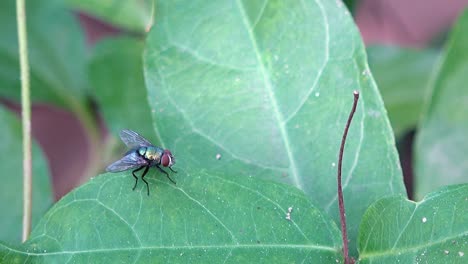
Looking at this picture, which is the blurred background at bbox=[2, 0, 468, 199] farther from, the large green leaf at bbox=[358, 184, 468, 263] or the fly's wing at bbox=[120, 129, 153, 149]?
the large green leaf at bbox=[358, 184, 468, 263]

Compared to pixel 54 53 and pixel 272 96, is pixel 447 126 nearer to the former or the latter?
pixel 272 96

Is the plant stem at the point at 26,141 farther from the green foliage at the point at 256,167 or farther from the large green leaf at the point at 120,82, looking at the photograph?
the large green leaf at the point at 120,82

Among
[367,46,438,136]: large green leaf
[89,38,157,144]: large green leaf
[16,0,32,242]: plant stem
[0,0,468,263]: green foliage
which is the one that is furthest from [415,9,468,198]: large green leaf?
[16,0,32,242]: plant stem

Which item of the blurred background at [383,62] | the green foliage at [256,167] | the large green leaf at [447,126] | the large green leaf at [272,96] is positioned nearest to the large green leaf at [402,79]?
the blurred background at [383,62]

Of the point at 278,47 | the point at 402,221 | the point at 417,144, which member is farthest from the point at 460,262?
the point at 417,144

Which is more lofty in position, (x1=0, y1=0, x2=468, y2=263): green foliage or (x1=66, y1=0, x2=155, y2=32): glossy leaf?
(x1=66, y1=0, x2=155, y2=32): glossy leaf

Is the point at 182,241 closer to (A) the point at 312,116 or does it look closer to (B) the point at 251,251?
(B) the point at 251,251
